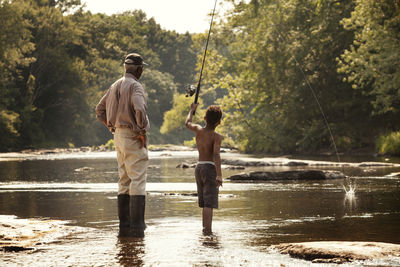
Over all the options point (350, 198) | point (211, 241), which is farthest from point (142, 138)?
point (350, 198)

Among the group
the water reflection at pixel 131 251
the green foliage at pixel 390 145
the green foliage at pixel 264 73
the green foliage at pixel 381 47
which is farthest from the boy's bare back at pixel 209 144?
the green foliage at pixel 390 145

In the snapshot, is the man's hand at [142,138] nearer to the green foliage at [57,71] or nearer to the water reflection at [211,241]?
the water reflection at [211,241]

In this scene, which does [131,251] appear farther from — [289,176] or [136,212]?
[289,176]

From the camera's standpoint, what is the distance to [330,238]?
6.86 m

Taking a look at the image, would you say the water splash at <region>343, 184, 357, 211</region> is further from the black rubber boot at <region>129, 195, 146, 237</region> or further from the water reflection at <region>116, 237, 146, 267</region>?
the water reflection at <region>116, 237, 146, 267</region>

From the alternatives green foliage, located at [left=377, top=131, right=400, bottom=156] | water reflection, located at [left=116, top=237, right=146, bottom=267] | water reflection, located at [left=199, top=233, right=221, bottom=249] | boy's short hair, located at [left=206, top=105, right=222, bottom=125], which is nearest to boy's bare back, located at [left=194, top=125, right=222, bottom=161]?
boy's short hair, located at [left=206, top=105, right=222, bottom=125]

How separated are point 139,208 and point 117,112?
1170 mm

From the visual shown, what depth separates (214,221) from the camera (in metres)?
8.52

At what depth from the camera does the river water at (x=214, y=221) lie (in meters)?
5.91

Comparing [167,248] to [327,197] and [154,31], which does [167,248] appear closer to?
[327,197]

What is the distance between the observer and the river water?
5.91 metres

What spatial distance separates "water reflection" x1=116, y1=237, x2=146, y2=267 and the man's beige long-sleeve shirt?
136 centimetres

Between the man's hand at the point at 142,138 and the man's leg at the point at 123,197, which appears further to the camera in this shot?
the man's leg at the point at 123,197

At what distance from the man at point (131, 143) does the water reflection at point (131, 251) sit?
56cm
